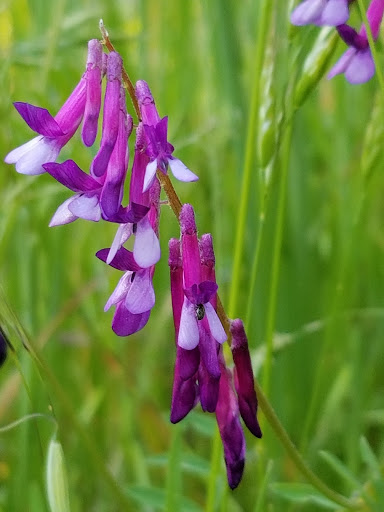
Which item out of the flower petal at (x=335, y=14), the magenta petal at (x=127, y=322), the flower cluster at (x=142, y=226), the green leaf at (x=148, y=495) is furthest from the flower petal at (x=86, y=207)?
the green leaf at (x=148, y=495)

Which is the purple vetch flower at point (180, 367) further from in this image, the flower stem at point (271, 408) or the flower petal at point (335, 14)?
the flower petal at point (335, 14)

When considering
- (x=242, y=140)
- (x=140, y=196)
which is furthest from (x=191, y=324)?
(x=242, y=140)

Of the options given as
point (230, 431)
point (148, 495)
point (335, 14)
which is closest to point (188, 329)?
point (230, 431)

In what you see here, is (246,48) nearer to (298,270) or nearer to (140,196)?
(298,270)

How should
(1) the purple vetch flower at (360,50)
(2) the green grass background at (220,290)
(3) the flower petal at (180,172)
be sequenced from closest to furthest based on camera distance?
(3) the flower petal at (180,172) → (1) the purple vetch flower at (360,50) → (2) the green grass background at (220,290)

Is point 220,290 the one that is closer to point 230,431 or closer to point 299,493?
point 299,493

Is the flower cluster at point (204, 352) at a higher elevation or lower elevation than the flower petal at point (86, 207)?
lower

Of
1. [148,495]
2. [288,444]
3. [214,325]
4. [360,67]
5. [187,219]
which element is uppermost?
[360,67]
